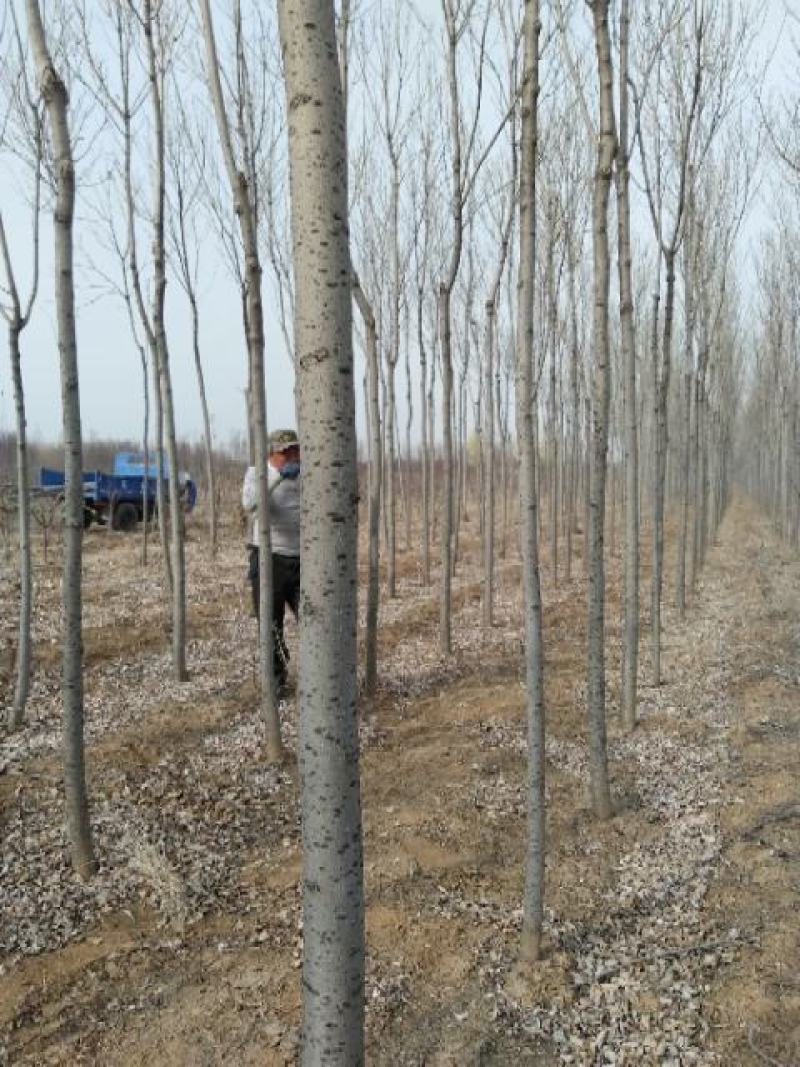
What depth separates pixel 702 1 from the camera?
577cm

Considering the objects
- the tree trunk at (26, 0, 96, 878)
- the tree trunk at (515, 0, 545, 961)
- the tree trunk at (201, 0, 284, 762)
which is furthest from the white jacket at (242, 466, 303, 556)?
the tree trunk at (515, 0, 545, 961)

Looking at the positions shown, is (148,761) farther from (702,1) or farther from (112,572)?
(112,572)

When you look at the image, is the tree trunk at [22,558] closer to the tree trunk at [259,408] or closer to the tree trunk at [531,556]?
the tree trunk at [259,408]

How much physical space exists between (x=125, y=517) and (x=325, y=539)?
1591 cm

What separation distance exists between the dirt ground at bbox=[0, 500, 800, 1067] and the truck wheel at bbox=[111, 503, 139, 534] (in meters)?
10.1

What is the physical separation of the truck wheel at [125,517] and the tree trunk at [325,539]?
15.5 metres

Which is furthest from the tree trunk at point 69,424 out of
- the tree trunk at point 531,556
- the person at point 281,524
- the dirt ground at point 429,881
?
the person at point 281,524

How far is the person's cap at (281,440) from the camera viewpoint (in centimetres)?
529

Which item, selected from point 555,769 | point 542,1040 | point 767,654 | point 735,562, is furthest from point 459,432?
point 542,1040

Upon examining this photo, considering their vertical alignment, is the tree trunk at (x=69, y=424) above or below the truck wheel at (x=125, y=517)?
above

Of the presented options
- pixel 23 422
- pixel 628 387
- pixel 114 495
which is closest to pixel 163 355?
pixel 23 422

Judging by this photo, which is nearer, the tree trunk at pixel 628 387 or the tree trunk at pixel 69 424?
the tree trunk at pixel 69 424

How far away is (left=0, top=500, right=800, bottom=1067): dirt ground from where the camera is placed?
2.45 meters

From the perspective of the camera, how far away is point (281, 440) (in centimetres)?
532
